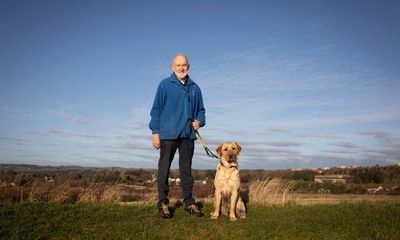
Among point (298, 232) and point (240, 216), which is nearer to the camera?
point (298, 232)

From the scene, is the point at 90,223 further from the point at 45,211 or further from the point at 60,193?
the point at 60,193

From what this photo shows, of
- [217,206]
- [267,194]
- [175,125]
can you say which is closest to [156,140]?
[175,125]

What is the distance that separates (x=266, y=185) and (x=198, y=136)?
444 cm

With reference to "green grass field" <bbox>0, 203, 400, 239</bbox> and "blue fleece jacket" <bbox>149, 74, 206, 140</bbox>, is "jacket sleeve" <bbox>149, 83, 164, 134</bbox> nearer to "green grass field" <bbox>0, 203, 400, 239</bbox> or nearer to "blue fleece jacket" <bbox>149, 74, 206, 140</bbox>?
"blue fleece jacket" <bbox>149, 74, 206, 140</bbox>

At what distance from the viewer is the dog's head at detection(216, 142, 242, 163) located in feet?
23.6

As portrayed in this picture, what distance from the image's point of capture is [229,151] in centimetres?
725

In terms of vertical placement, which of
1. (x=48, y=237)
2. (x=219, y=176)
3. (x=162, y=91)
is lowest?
(x=48, y=237)

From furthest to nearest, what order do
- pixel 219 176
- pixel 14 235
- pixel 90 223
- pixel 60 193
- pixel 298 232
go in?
pixel 60 193, pixel 219 176, pixel 90 223, pixel 298 232, pixel 14 235

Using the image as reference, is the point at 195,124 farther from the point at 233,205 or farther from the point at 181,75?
the point at 233,205

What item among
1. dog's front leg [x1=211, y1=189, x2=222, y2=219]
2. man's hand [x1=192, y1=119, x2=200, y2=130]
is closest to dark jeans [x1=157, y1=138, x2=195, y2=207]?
man's hand [x1=192, y1=119, x2=200, y2=130]

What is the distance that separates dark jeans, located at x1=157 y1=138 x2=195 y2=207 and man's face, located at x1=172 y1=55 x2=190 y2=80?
120 centimetres

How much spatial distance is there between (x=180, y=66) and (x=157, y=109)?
91cm

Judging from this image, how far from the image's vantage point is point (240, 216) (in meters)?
7.32

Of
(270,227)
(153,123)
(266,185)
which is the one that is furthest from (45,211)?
(266,185)
